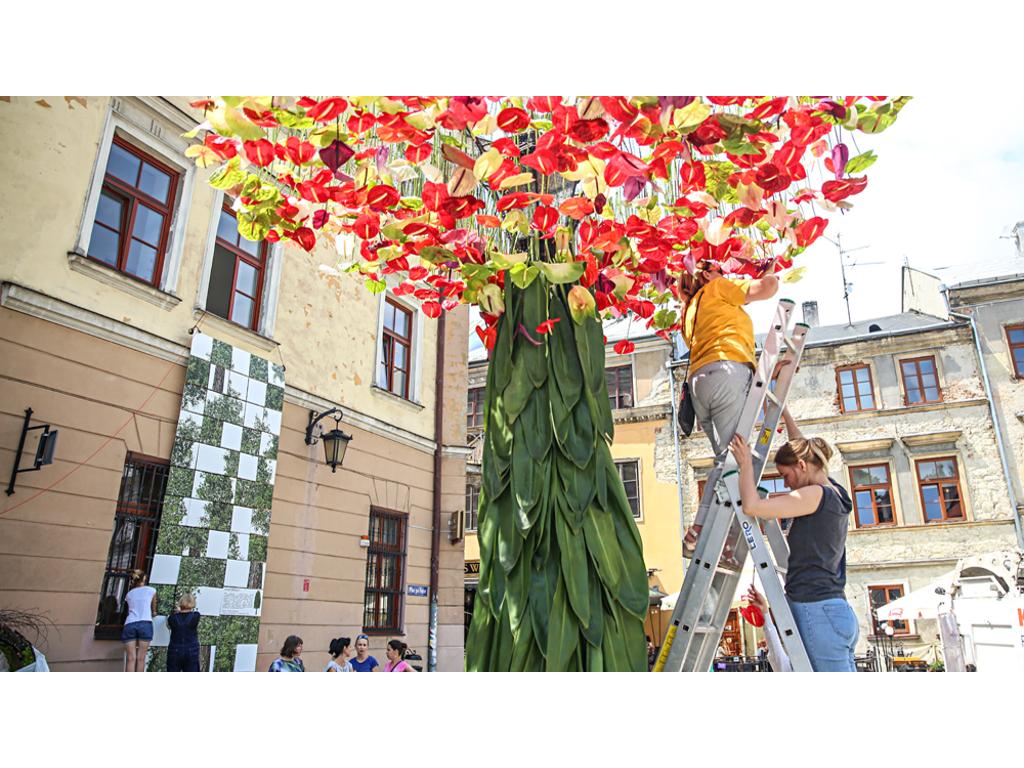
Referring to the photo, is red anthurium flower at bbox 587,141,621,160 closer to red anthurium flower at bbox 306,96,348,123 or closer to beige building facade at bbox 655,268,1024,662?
red anthurium flower at bbox 306,96,348,123

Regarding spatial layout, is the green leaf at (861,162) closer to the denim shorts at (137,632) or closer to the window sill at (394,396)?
the denim shorts at (137,632)

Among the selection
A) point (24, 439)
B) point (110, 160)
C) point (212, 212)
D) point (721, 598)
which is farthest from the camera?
point (212, 212)

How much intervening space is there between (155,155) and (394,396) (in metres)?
1.80

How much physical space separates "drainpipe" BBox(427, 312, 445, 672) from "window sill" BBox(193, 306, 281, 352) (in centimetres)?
96

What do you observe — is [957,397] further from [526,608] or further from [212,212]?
[212,212]

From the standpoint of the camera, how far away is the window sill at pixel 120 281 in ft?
9.46

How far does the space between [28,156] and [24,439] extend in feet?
3.61

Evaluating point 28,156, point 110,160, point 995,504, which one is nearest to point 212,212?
point 110,160

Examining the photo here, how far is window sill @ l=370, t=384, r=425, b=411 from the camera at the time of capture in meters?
4.26

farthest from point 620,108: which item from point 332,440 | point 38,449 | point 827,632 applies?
point 332,440

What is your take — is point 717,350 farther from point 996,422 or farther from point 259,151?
point 996,422

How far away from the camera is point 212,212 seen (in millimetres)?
3471
